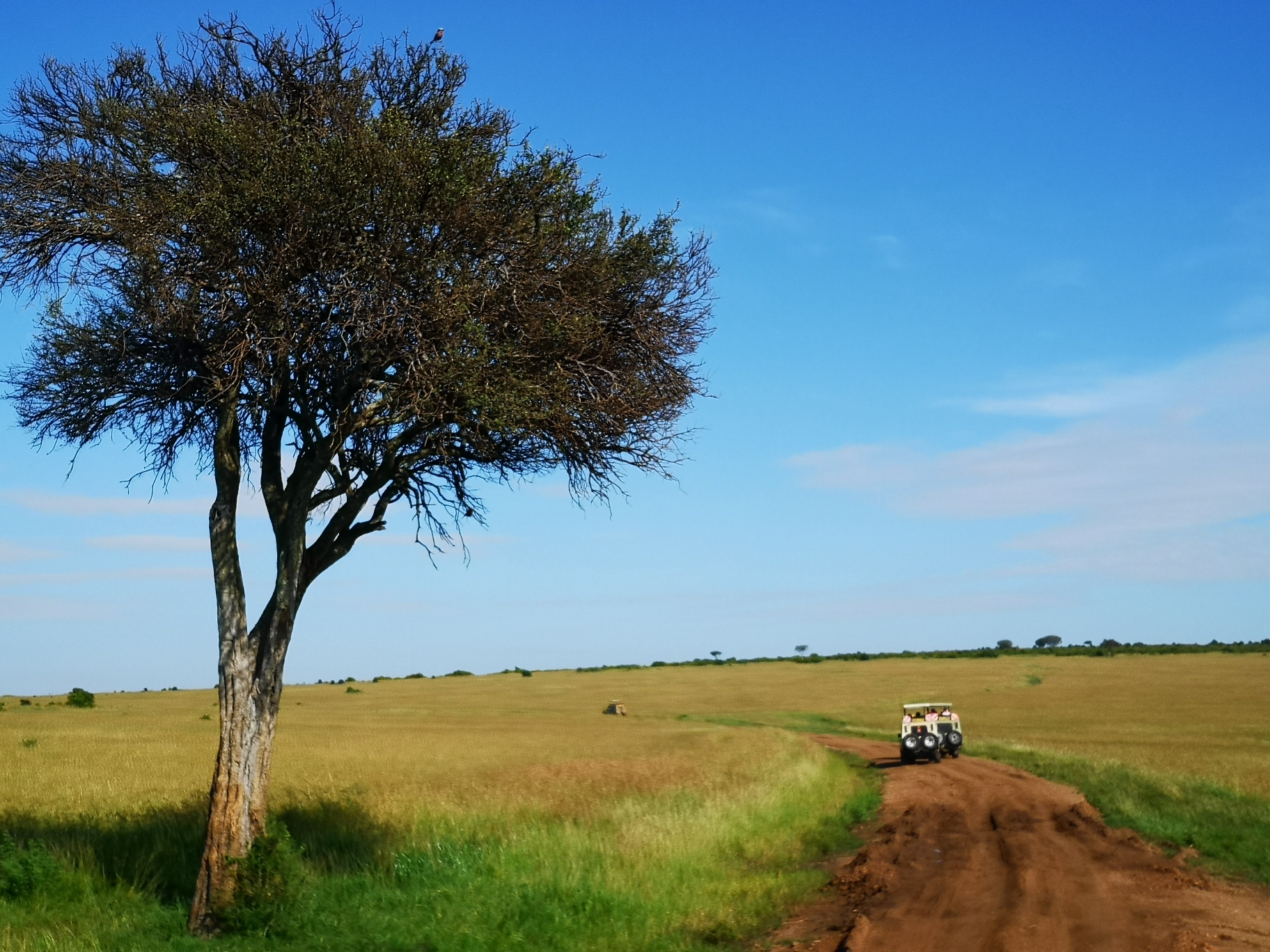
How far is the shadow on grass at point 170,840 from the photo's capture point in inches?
619

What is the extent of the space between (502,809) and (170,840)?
23.9 ft

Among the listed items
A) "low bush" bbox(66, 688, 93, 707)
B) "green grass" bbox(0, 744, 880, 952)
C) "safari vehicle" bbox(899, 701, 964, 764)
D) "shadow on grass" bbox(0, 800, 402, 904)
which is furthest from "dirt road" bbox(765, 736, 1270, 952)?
"low bush" bbox(66, 688, 93, 707)

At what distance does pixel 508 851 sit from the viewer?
16141 millimetres

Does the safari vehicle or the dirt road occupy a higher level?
the safari vehicle

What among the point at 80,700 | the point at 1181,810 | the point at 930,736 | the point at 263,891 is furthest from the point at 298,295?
the point at 80,700

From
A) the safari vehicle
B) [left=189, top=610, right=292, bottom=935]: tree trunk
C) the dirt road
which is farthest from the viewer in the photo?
Result: the safari vehicle

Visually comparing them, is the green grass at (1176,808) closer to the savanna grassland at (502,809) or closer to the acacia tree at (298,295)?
the savanna grassland at (502,809)

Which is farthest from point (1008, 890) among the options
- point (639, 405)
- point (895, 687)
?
point (895, 687)

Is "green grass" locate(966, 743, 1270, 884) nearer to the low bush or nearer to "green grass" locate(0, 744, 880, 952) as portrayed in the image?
"green grass" locate(0, 744, 880, 952)

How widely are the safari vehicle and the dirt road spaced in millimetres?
13260

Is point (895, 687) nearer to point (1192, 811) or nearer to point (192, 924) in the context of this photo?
point (1192, 811)

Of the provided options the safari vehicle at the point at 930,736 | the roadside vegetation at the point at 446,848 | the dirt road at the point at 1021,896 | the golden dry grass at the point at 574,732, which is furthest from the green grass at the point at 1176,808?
the roadside vegetation at the point at 446,848

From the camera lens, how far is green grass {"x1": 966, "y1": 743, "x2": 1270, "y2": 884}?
18453mm

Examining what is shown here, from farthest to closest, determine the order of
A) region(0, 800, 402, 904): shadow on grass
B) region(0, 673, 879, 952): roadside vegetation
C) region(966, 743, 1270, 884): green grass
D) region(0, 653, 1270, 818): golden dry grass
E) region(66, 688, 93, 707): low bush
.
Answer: region(66, 688, 93, 707): low bush → region(0, 653, 1270, 818): golden dry grass → region(966, 743, 1270, 884): green grass → region(0, 800, 402, 904): shadow on grass → region(0, 673, 879, 952): roadside vegetation
